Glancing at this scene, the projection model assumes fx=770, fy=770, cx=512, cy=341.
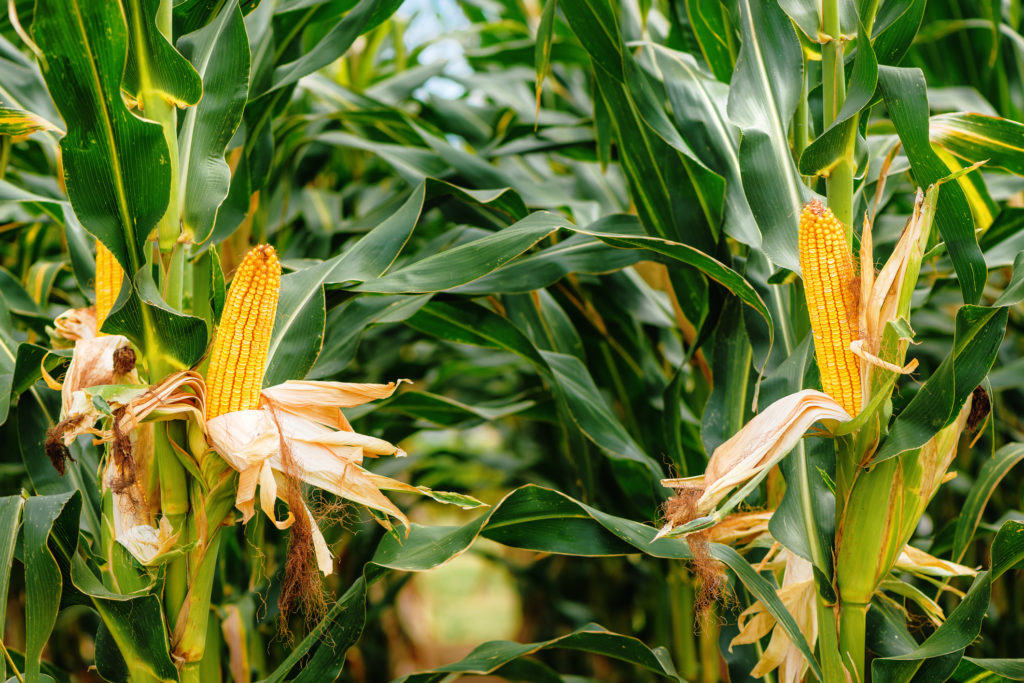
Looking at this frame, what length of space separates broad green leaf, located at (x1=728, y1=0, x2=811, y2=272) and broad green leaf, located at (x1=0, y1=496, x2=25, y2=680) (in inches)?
38.2

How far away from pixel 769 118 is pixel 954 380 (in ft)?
1.44

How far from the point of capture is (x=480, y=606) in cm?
675

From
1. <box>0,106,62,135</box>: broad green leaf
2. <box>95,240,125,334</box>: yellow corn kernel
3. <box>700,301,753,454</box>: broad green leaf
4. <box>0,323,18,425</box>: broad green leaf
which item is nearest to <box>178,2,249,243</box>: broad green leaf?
<box>95,240,125,334</box>: yellow corn kernel

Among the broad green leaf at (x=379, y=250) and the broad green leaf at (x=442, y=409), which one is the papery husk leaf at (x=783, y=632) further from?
the broad green leaf at (x=379, y=250)

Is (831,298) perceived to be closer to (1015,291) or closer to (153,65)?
(1015,291)

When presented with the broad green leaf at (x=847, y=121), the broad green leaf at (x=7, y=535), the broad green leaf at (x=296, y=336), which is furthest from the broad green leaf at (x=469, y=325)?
the broad green leaf at (x=7, y=535)

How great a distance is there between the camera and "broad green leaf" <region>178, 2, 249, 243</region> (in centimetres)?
95

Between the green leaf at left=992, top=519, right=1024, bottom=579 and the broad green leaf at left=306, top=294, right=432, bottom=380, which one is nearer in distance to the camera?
the green leaf at left=992, top=519, right=1024, bottom=579

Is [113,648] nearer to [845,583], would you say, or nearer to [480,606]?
[845,583]

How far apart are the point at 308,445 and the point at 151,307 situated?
0.76ft

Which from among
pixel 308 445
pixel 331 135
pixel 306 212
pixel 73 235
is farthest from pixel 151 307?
pixel 306 212

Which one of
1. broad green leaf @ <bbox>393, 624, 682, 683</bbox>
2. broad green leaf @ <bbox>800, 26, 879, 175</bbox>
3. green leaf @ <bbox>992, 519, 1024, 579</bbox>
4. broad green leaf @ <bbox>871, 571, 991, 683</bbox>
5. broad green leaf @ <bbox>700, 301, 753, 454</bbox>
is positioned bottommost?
broad green leaf @ <bbox>393, 624, 682, 683</bbox>

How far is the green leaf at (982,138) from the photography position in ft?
3.54

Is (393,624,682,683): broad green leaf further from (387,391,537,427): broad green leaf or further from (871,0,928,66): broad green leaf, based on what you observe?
(871,0,928,66): broad green leaf
